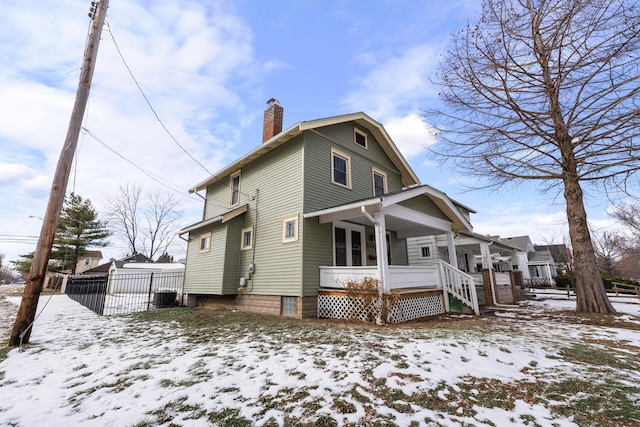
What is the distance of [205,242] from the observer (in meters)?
12.8

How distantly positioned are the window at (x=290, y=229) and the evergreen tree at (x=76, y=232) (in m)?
33.5

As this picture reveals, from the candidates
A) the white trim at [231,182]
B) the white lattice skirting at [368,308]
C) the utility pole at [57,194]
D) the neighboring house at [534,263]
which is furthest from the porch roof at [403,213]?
the neighboring house at [534,263]

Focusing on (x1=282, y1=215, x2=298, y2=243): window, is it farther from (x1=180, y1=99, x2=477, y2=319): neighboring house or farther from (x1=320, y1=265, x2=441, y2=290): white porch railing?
(x1=320, y1=265, x2=441, y2=290): white porch railing

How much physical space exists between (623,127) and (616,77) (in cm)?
149

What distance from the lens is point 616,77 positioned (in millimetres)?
8227

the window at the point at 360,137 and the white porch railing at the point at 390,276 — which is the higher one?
the window at the point at 360,137

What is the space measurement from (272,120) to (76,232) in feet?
108

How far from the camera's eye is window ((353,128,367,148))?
485 inches

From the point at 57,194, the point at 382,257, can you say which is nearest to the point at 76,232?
the point at 57,194

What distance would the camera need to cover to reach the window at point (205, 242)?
40.9 ft

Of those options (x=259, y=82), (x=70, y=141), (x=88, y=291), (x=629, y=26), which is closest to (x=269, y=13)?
(x=259, y=82)

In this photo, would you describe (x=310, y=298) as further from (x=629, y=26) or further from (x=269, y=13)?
(x=629, y=26)

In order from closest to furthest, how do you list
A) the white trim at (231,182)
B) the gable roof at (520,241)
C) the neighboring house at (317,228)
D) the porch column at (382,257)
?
the porch column at (382,257), the neighboring house at (317,228), the white trim at (231,182), the gable roof at (520,241)

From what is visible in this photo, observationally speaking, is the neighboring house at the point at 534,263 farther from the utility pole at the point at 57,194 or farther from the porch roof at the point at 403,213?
the utility pole at the point at 57,194
